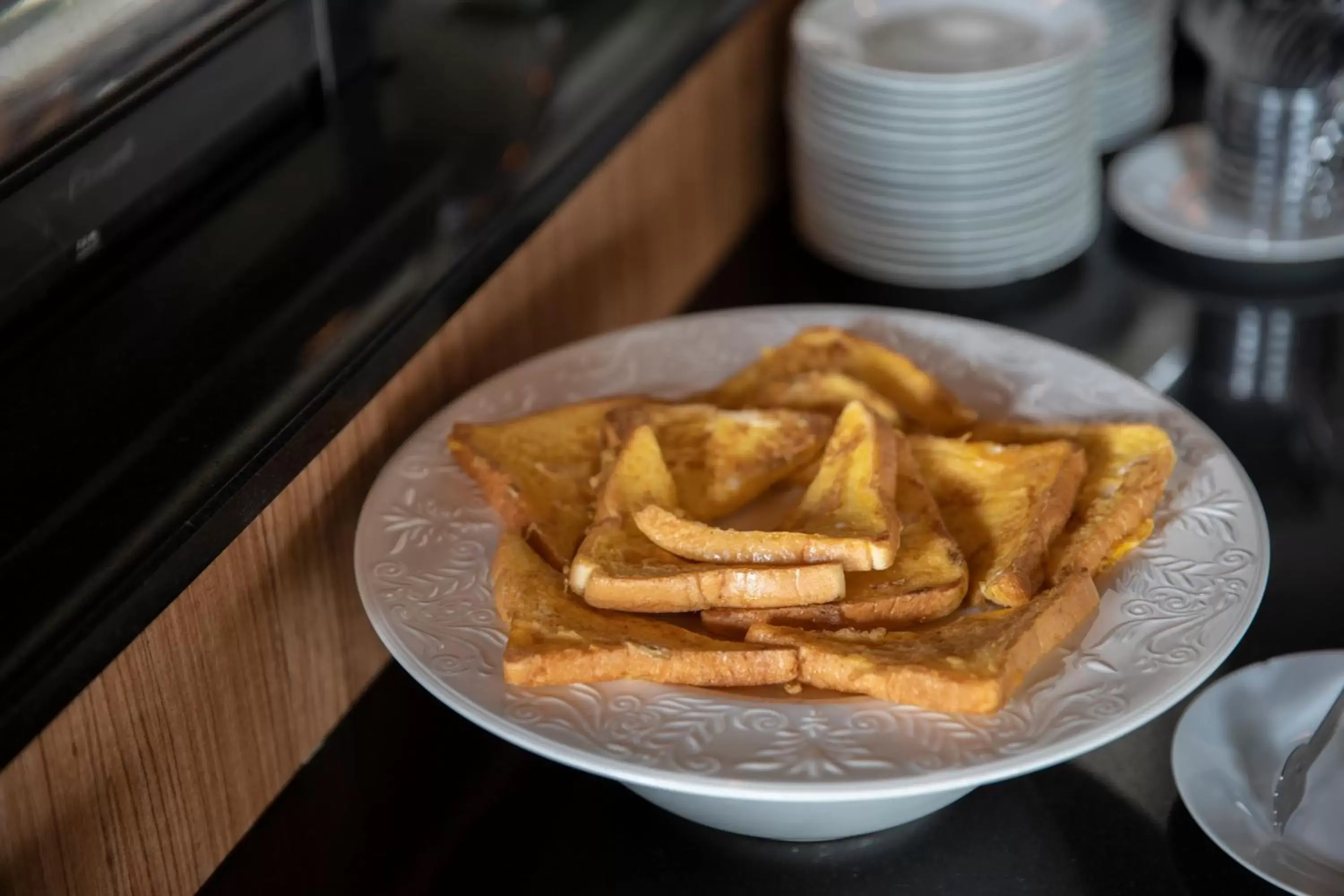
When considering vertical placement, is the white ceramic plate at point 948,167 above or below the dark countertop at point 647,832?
above

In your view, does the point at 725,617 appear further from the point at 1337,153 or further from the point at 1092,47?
the point at 1337,153

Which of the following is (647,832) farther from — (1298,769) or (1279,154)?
(1279,154)

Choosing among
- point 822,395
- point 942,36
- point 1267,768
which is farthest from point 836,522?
point 942,36

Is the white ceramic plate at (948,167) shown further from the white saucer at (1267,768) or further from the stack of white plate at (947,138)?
the white saucer at (1267,768)

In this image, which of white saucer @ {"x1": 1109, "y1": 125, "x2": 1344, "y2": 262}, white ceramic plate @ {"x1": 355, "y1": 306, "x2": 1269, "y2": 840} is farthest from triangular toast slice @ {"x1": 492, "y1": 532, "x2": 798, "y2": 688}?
white saucer @ {"x1": 1109, "y1": 125, "x2": 1344, "y2": 262}

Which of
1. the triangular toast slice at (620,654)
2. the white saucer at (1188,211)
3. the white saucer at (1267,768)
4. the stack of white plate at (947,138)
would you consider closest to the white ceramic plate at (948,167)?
the stack of white plate at (947,138)

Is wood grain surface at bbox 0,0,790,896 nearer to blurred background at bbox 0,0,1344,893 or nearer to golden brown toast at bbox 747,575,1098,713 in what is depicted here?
blurred background at bbox 0,0,1344,893
